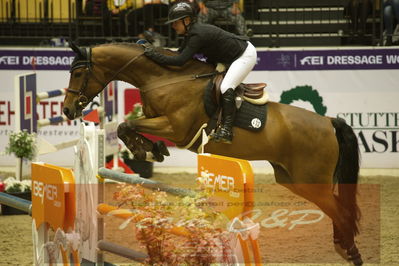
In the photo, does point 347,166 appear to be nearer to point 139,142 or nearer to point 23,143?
point 139,142

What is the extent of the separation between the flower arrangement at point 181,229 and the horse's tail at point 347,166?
9.14 feet

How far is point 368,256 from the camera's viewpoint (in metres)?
6.14

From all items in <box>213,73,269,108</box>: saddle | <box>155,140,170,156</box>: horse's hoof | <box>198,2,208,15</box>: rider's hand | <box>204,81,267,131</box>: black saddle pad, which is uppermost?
<box>198,2,208,15</box>: rider's hand

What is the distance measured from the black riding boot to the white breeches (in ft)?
0.19

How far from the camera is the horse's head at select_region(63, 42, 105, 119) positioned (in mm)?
5945

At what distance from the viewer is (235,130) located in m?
6.01

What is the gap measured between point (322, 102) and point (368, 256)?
12.6 feet

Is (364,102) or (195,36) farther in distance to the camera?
(364,102)

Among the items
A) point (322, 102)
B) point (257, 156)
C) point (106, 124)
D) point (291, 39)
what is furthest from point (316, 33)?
point (257, 156)

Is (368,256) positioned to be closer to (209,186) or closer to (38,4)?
(209,186)

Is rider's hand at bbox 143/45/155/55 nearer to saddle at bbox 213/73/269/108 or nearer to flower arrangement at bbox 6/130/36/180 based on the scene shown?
saddle at bbox 213/73/269/108

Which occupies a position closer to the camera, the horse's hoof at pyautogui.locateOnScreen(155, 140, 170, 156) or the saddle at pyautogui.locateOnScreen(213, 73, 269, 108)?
the horse's hoof at pyautogui.locateOnScreen(155, 140, 170, 156)

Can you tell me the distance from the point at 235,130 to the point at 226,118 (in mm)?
199

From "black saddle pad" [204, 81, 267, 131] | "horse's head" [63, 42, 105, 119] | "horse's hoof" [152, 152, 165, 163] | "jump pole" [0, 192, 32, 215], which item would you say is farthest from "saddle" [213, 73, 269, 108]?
"jump pole" [0, 192, 32, 215]
